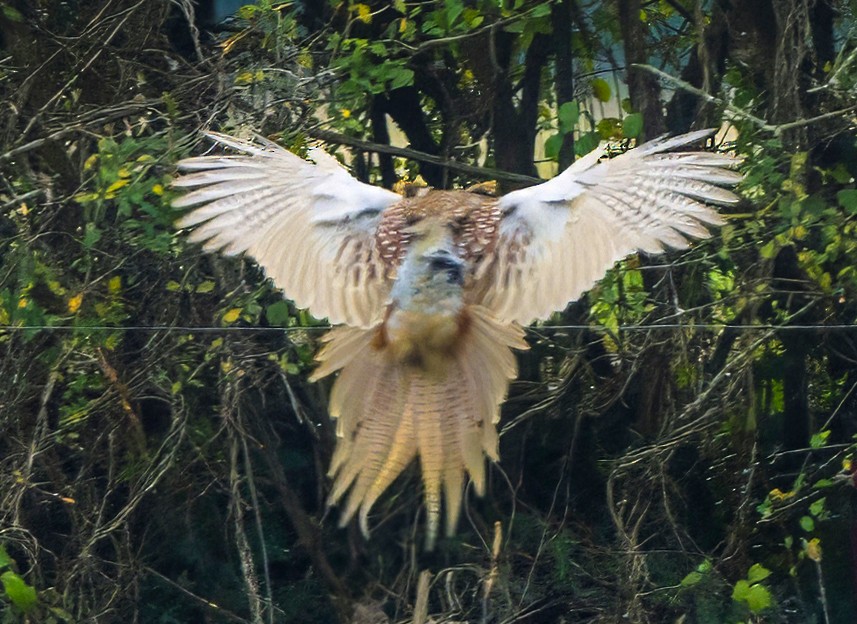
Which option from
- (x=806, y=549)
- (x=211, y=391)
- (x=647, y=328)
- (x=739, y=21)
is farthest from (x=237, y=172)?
(x=806, y=549)

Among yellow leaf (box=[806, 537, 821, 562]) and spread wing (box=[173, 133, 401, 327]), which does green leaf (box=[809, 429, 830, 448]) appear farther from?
spread wing (box=[173, 133, 401, 327])

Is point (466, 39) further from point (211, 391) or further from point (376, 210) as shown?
point (211, 391)

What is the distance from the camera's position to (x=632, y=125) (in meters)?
3.14

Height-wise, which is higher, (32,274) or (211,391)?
(32,274)

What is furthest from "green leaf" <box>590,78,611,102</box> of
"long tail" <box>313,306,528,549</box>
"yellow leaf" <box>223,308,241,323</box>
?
"yellow leaf" <box>223,308,241,323</box>

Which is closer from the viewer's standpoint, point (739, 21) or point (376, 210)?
point (376, 210)

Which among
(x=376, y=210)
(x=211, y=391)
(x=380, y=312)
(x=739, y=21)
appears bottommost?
(x=211, y=391)

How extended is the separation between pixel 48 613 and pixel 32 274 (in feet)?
2.77

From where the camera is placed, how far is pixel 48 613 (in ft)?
10.7

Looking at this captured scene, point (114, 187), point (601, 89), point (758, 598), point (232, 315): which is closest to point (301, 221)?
point (232, 315)

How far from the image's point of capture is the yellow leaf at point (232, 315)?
3.21 meters

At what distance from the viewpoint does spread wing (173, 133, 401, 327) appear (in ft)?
9.27

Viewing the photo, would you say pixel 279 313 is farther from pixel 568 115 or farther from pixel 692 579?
pixel 692 579

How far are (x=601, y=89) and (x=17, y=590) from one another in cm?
185
